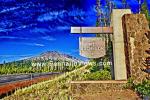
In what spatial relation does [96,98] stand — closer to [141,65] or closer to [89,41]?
[141,65]

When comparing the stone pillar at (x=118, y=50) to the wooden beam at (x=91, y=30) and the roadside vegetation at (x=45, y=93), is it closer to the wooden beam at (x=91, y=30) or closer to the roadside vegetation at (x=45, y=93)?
the wooden beam at (x=91, y=30)

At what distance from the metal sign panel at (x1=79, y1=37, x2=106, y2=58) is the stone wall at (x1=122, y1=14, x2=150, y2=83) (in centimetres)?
369

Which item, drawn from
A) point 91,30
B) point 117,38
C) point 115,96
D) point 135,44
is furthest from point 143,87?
point 91,30

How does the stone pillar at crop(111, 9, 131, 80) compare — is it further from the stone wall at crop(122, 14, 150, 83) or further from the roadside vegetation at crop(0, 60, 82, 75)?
the roadside vegetation at crop(0, 60, 82, 75)

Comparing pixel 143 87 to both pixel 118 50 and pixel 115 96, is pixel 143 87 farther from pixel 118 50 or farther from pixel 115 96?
pixel 118 50

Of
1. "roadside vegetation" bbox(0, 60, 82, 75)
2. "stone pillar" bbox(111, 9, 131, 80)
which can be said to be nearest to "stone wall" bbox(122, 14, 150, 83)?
"stone pillar" bbox(111, 9, 131, 80)

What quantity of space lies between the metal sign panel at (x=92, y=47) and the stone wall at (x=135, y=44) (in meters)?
3.69

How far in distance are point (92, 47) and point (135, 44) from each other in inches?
218

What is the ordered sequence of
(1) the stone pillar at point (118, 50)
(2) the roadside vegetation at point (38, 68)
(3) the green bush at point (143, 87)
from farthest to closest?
1. (2) the roadside vegetation at point (38, 68)
2. (1) the stone pillar at point (118, 50)
3. (3) the green bush at point (143, 87)

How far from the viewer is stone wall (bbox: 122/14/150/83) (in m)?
18.2

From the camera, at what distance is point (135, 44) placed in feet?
60.5

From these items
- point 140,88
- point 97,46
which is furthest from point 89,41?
point 140,88

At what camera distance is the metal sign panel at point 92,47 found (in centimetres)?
2289

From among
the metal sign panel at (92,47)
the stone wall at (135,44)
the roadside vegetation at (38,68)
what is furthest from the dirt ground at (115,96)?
the roadside vegetation at (38,68)
